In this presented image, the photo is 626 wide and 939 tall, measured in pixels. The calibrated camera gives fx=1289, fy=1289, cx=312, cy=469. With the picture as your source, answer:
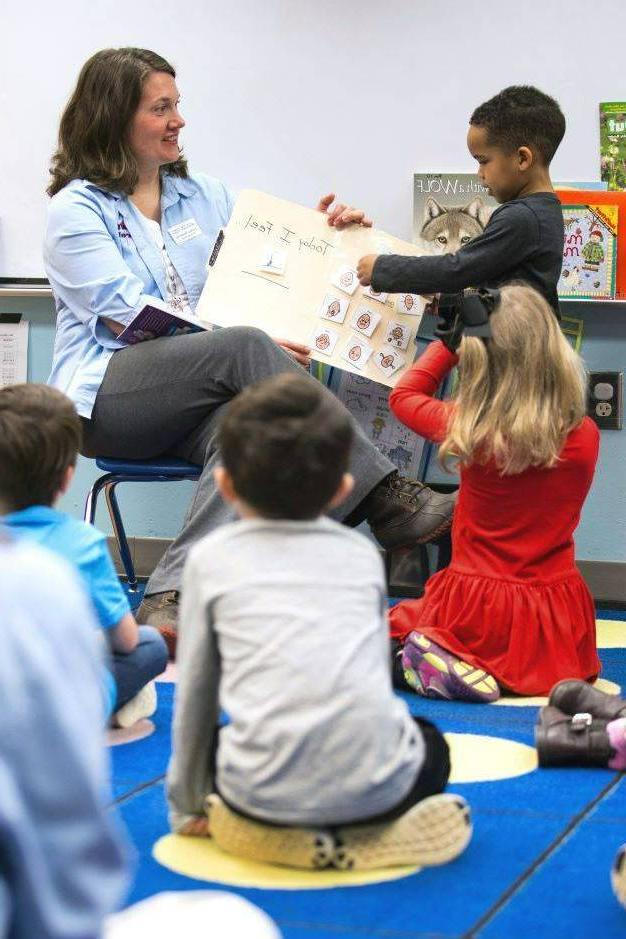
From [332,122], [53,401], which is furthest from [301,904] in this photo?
[332,122]

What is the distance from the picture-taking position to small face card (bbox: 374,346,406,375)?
10.7 feet

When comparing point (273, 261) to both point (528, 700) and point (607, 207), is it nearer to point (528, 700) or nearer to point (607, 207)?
point (607, 207)

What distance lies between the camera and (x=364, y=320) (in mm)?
3244

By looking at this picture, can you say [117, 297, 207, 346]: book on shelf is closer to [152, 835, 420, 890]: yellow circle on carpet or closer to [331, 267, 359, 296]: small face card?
[331, 267, 359, 296]: small face card

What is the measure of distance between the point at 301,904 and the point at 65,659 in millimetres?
708

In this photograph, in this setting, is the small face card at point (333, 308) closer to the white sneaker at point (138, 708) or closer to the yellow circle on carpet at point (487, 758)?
the white sneaker at point (138, 708)

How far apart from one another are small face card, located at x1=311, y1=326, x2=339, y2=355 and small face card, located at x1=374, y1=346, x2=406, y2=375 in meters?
0.12

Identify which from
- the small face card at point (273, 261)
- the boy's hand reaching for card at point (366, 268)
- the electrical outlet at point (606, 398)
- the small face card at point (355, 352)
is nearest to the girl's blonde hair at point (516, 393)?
the boy's hand reaching for card at point (366, 268)

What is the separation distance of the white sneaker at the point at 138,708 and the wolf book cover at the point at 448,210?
1.61 meters

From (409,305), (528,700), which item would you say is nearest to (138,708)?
(528,700)

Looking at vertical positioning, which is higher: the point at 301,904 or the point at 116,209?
the point at 116,209

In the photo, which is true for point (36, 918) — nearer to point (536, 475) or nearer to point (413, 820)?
point (413, 820)

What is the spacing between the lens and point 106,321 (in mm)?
3109

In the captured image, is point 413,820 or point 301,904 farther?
point 413,820
